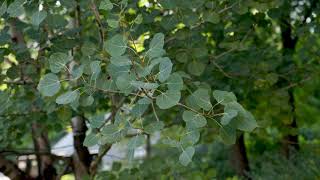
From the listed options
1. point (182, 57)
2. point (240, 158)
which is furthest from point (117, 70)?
point (240, 158)

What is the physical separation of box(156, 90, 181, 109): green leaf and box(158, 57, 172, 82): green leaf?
0.04 metres

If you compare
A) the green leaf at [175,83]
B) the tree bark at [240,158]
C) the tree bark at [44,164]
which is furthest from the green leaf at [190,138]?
the tree bark at [240,158]

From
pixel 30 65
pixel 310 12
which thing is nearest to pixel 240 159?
pixel 310 12

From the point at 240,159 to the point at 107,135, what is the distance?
8.40 feet

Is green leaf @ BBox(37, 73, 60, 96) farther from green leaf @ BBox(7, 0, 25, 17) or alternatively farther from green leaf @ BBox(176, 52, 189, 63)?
green leaf @ BBox(176, 52, 189, 63)

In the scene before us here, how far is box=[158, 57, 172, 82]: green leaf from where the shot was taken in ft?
3.66

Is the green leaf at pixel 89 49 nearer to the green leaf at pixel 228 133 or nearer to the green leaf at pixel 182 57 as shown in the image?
the green leaf at pixel 182 57

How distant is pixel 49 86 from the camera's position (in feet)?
4.06

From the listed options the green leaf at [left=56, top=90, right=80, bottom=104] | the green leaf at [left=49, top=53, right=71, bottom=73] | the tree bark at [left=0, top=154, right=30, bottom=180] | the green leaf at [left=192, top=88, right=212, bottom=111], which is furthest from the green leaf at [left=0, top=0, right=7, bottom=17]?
the tree bark at [left=0, top=154, right=30, bottom=180]

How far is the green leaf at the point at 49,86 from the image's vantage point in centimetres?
123

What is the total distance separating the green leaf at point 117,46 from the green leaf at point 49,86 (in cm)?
16

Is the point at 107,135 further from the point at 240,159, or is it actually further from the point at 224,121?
the point at 240,159

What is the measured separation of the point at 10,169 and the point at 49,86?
3.71 feet

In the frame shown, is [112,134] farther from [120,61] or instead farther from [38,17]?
[38,17]
